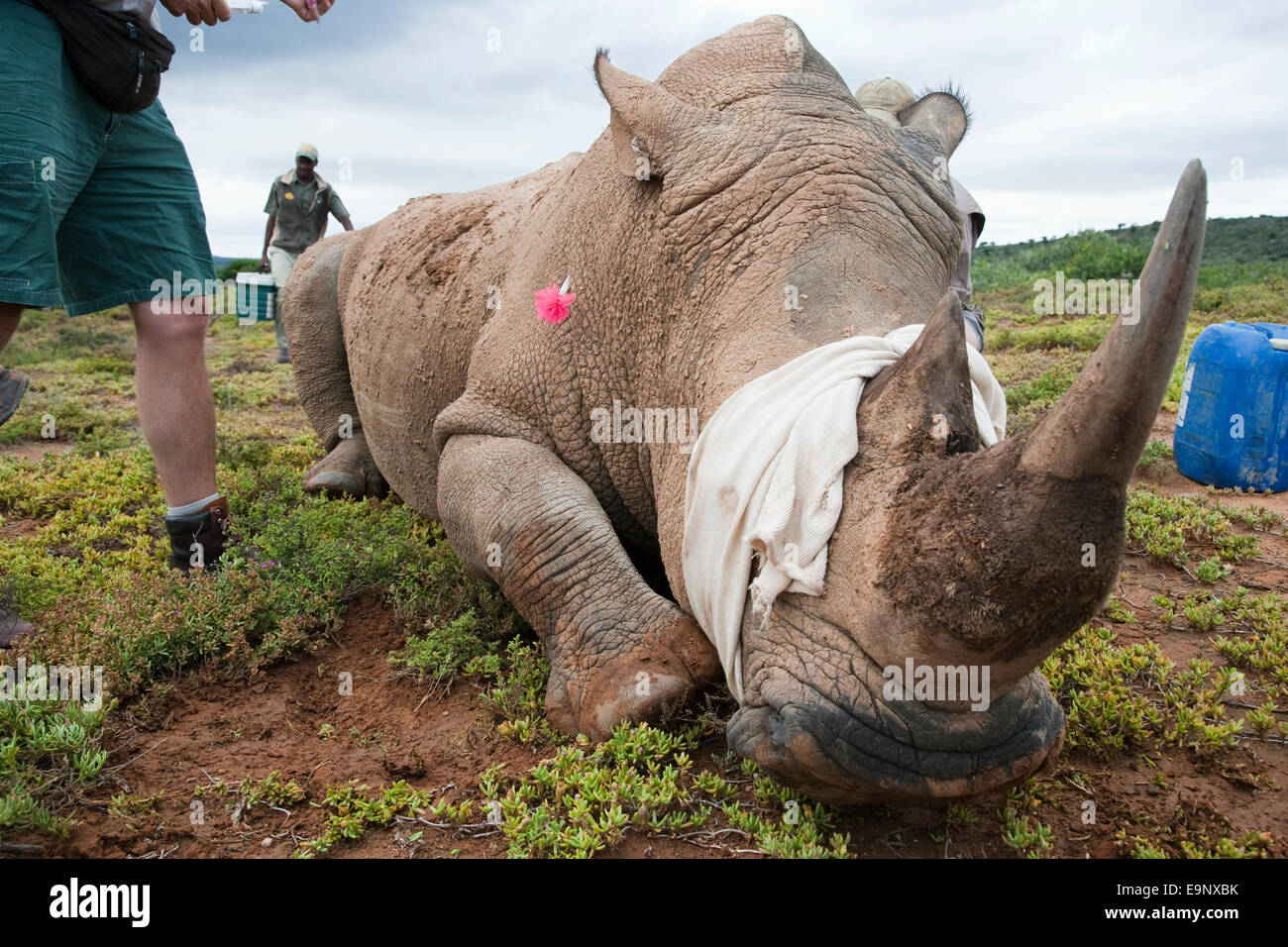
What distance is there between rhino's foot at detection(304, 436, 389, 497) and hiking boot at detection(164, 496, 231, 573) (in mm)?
1313

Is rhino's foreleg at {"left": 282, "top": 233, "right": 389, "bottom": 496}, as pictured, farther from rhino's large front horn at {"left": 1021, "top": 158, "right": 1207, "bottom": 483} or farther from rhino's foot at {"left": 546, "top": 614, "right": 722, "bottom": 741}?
rhino's large front horn at {"left": 1021, "top": 158, "right": 1207, "bottom": 483}

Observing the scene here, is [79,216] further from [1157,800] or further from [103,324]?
[103,324]

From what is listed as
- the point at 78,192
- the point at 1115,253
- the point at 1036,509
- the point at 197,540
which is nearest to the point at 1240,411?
the point at 1036,509

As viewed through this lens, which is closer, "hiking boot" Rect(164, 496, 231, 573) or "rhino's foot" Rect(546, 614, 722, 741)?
"rhino's foot" Rect(546, 614, 722, 741)

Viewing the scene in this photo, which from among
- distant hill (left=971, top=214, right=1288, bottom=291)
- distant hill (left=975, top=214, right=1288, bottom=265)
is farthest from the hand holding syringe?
distant hill (left=975, top=214, right=1288, bottom=265)

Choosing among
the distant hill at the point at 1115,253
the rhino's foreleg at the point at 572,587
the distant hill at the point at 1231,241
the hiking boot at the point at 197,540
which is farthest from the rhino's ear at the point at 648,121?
the distant hill at the point at 1231,241

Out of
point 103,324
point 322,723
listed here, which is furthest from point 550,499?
point 103,324

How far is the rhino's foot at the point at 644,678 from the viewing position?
277cm

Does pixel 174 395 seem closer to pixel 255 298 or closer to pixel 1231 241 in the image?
pixel 255 298

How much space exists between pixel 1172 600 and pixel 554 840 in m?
3.10

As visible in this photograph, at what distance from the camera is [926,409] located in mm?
2004

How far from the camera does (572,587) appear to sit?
3.05 m

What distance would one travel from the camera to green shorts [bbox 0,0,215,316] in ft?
10.8

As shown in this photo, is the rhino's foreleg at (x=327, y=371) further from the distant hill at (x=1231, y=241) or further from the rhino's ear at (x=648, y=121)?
the distant hill at (x=1231, y=241)
